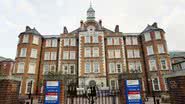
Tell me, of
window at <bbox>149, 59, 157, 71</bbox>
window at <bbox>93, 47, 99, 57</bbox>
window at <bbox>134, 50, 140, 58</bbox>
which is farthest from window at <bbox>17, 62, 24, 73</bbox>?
window at <bbox>149, 59, 157, 71</bbox>

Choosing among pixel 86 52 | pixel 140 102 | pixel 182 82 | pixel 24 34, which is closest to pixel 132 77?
pixel 140 102

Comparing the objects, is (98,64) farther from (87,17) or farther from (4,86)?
(4,86)

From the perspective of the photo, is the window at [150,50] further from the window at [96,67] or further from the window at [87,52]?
the window at [87,52]

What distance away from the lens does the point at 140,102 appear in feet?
20.9

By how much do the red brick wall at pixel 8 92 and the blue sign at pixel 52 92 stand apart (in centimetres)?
145

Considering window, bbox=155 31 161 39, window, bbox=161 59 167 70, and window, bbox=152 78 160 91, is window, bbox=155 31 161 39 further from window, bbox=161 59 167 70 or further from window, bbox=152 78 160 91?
window, bbox=152 78 160 91

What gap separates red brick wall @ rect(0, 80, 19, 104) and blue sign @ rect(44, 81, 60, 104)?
1447 millimetres

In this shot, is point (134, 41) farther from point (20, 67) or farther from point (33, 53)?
point (20, 67)

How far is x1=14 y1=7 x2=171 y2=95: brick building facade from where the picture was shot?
2573 centimetres

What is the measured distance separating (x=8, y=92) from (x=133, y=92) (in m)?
5.80

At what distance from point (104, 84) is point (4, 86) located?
2170cm

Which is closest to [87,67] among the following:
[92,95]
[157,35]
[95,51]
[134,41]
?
[95,51]

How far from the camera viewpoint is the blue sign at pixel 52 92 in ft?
21.1

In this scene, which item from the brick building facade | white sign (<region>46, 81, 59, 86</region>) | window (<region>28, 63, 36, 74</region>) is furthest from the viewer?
window (<region>28, 63, 36, 74</region>)
